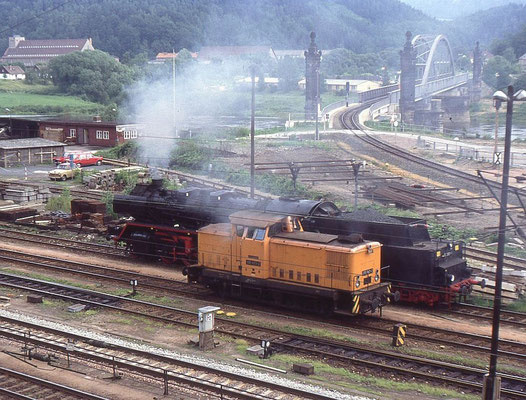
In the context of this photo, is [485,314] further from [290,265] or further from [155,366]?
[155,366]

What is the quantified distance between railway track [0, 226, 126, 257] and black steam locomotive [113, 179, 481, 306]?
3826 millimetres

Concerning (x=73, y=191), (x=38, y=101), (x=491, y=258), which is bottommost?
(x=491, y=258)

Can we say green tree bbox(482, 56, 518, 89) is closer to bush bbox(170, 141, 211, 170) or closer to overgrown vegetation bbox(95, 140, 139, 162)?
overgrown vegetation bbox(95, 140, 139, 162)

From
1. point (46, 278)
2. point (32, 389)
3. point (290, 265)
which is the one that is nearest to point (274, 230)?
point (290, 265)

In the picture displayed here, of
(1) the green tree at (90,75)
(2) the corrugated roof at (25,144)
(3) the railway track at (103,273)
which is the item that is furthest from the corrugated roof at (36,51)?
(3) the railway track at (103,273)

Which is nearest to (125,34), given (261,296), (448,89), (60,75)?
(60,75)

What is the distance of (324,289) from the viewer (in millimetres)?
17625

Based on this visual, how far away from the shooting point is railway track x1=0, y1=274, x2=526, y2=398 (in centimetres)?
1409

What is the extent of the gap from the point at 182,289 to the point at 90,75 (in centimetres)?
8038

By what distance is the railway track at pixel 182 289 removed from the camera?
16.4 metres

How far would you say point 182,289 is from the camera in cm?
2170

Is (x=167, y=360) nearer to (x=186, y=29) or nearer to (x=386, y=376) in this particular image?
(x=386, y=376)

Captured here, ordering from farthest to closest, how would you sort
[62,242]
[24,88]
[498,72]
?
1. [498,72]
2. [24,88]
3. [62,242]

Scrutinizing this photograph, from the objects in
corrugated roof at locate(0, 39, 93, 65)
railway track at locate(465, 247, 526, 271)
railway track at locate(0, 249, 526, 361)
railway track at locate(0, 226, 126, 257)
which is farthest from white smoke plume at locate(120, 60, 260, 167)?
corrugated roof at locate(0, 39, 93, 65)
